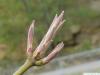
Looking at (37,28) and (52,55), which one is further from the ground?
(37,28)

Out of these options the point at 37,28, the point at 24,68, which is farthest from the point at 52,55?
the point at 37,28

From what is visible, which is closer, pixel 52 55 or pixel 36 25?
pixel 52 55

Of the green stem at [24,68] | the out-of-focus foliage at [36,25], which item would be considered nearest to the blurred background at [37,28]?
the out-of-focus foliage at [36,25]

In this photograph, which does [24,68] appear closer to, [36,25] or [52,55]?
[52,55]

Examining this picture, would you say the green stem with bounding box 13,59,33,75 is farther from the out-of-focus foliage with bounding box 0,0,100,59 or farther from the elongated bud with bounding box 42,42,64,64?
the out-of-focus foliage with bounding box 0,0,100,59

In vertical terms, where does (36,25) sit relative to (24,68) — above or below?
above

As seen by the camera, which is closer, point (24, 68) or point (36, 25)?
point (24, 68)

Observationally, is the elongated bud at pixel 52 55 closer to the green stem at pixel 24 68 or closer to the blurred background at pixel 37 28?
the green stem at pixel 24 68

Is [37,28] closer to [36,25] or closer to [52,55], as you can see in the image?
[36,25]

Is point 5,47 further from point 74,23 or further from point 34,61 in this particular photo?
point 34,61
